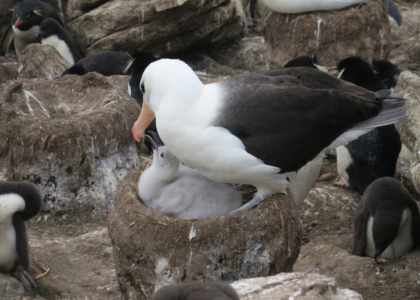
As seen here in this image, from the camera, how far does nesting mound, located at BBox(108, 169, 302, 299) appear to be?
349 cm

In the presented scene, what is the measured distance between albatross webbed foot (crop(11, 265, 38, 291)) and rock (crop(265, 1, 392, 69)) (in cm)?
550

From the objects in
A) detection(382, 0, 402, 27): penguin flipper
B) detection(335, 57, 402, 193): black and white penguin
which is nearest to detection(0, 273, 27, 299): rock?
detection(335, 57, 402, 193): black and white penguin

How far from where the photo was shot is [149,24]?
33.1ft

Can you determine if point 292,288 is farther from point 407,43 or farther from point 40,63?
point 407,43

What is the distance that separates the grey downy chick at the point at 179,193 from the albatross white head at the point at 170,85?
533mm

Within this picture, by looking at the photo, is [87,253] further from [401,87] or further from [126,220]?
[401,87]

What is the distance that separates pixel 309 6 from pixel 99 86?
3.46 m

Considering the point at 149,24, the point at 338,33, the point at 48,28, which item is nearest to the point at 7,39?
the point at 48,28

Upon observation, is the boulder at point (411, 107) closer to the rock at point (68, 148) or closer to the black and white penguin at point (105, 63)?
the rock at point (68, 148)

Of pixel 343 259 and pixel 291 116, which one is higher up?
pixel 291 116

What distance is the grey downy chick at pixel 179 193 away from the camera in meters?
4.02

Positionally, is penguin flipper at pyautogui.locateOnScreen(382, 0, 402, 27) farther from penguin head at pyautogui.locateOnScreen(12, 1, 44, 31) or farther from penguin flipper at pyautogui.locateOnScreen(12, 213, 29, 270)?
penguin flipper at pyautogui.locateOnScreen(12, 213, 29, 270)

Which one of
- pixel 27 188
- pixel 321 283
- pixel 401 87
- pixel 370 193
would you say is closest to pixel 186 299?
Answer: pixel 321 283

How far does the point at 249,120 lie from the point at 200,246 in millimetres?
871
